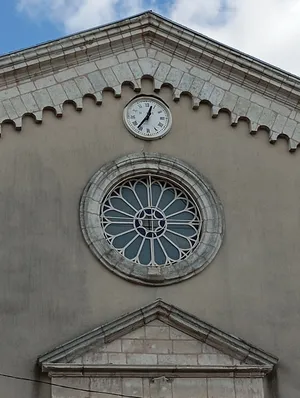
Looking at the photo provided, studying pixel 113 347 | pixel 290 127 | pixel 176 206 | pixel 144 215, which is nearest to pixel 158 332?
pixel 113 347

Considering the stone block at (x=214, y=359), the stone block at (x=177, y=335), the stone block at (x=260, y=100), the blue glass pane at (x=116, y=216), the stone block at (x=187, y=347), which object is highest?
the stone block at (x=260, y=100)

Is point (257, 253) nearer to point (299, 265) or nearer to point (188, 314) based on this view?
point (299, 265)

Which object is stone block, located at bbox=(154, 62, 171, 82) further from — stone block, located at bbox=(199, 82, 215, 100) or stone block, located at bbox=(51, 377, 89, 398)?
stone block, located at bbox=(51, 377, 89, 398)

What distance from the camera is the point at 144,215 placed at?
53.4 ft

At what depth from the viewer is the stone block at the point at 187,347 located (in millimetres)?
15109

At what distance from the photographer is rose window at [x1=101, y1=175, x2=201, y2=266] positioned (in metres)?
16.0

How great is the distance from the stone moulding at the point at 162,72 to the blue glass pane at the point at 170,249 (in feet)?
8.02

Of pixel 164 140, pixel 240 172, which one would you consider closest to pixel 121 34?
pixel 164 140

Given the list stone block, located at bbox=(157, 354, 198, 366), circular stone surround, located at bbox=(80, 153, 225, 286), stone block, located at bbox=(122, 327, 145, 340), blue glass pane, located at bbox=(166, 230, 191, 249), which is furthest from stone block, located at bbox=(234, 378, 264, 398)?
blue glass pane, located at bbox=(166, 230, 191, 249)

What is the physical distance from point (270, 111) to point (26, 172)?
4352mm

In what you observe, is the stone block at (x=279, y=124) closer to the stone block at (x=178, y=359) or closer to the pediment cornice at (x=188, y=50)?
the pediment cornice at (x=188, y=50)

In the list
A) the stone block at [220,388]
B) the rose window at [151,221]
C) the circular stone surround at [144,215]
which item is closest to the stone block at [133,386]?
the stone block at [220,388]

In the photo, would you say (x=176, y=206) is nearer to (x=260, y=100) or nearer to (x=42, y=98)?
(x=260, y=100)

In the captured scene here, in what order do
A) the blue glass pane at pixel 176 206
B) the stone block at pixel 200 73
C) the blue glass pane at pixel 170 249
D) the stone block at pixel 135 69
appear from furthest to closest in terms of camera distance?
the stone block at pixel 200 73
the stone block at pixel 135 69
the blue glass pane at pixel 176 206
the blue glass pane at pixel 170 249
